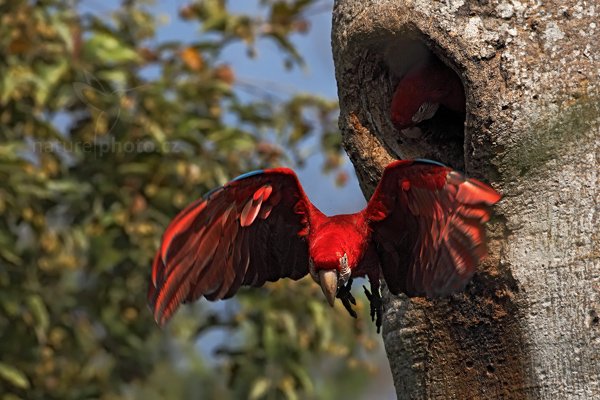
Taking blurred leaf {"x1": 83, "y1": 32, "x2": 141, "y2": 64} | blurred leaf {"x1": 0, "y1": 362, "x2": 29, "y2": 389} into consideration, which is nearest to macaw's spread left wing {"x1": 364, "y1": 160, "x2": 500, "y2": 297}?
blurred leaf {"x1": 0, "y1": 362, "x2": 29, "y2": 389}

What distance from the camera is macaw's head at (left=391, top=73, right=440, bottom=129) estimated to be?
12.5 feet

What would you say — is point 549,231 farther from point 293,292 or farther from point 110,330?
point 110,330

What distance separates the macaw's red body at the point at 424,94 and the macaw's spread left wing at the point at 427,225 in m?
0.49

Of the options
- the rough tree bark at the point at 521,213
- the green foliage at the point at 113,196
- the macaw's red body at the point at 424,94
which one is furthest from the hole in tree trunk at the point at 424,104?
the green foliage at the point at 113,196

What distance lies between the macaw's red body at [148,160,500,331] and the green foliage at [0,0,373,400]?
4.16 ft

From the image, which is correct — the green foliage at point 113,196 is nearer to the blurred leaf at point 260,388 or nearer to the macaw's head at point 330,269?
the blurred leaf at point 260,388

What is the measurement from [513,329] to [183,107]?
97.4 inches

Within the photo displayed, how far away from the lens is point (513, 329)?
10.8 ft

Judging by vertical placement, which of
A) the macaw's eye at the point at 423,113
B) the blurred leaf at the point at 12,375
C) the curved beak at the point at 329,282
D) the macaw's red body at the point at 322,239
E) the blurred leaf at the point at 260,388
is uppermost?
the macaw's eye at the point at 423,113

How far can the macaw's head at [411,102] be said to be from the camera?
3824mm

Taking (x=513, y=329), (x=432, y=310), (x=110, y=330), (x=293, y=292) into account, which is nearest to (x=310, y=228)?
(x=432, y=310)

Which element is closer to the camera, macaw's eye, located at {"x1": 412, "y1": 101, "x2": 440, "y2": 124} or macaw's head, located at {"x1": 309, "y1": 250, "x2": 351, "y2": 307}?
macaw's head, located at {"x1": 309, "y1": 250, "x2": 351, "y2": 307}

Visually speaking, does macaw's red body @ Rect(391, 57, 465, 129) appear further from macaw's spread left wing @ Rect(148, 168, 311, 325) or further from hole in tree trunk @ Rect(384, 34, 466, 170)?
macaw's spread left wing @ Rect(148, 168, 311, 325)

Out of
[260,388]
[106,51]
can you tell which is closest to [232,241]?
[260,388]
